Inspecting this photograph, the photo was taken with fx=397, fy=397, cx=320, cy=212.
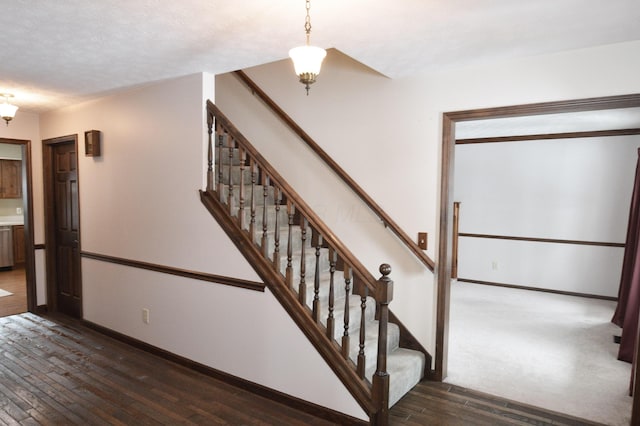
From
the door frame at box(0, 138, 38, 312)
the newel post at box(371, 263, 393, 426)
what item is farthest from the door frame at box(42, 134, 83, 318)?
the newel post at box(371, 263, 393, 426)

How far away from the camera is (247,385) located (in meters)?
2.93

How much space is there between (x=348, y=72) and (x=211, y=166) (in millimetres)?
1410

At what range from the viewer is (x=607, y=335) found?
4156mm

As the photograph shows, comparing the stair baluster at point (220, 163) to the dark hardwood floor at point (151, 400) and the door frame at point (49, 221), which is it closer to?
the dark hardwood floor at point (151, 400)

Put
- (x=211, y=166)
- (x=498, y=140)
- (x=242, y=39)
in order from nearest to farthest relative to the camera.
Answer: (x=242, y=39)
(x=211, y=166)
(x=498, y=140)

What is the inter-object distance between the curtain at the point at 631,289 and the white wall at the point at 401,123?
1.86 metres

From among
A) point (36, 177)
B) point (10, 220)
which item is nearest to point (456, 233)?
point (36, 177)

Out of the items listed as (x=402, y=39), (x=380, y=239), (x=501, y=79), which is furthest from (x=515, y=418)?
(x=402, y=39)

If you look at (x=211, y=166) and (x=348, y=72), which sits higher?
(x=348, y=72)

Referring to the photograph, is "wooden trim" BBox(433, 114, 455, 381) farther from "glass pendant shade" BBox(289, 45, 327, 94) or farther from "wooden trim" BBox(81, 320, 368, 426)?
"glass pendant shade" BBox(289, 45, 327, 94)

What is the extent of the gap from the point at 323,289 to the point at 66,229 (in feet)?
11.3

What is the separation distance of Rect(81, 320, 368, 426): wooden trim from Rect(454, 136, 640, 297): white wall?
4.77 metres

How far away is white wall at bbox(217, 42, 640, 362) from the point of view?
2.54 metres

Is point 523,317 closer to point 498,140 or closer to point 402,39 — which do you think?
point 498,140
